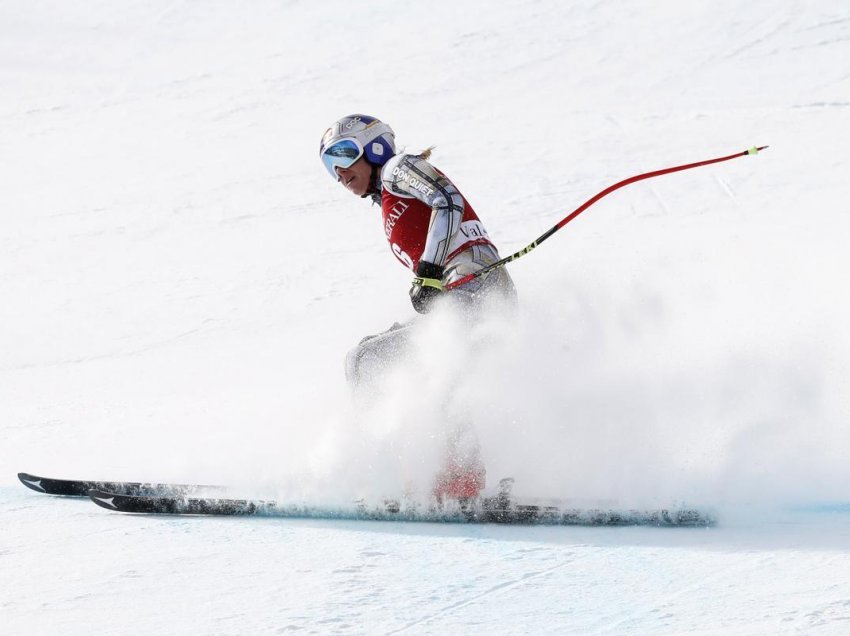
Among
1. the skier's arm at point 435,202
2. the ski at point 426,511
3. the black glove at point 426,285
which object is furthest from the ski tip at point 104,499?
the skier's arm at point 435,202

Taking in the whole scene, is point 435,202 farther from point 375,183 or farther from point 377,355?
point 377,355

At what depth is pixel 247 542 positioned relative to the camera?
4.48 m

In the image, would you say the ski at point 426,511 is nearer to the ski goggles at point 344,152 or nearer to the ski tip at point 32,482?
the ski tip at point 32,482

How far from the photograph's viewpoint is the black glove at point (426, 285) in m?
4.84

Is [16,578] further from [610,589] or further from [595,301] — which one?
[595,301]

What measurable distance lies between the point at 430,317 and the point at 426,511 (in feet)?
2.86

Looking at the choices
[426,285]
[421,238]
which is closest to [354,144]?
[421,238]

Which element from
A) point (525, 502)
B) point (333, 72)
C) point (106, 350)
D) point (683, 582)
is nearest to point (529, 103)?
point (333, 72)

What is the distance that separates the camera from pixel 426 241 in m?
4.95

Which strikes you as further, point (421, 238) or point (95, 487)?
point (95, 487)

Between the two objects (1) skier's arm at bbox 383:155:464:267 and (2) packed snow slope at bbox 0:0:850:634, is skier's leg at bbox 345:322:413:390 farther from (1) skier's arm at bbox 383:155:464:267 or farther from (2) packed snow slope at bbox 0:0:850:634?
(1) skier's arm at bbox 383:155:464:267

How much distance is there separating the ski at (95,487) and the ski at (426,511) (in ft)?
0.46

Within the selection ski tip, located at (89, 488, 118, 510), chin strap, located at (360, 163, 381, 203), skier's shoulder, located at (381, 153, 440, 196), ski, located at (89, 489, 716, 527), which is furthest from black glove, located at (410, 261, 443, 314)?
ski tip, located at (89, 488, 118, 510)

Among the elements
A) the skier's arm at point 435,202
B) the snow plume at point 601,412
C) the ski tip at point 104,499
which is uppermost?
the skier's arm at point 435,202
